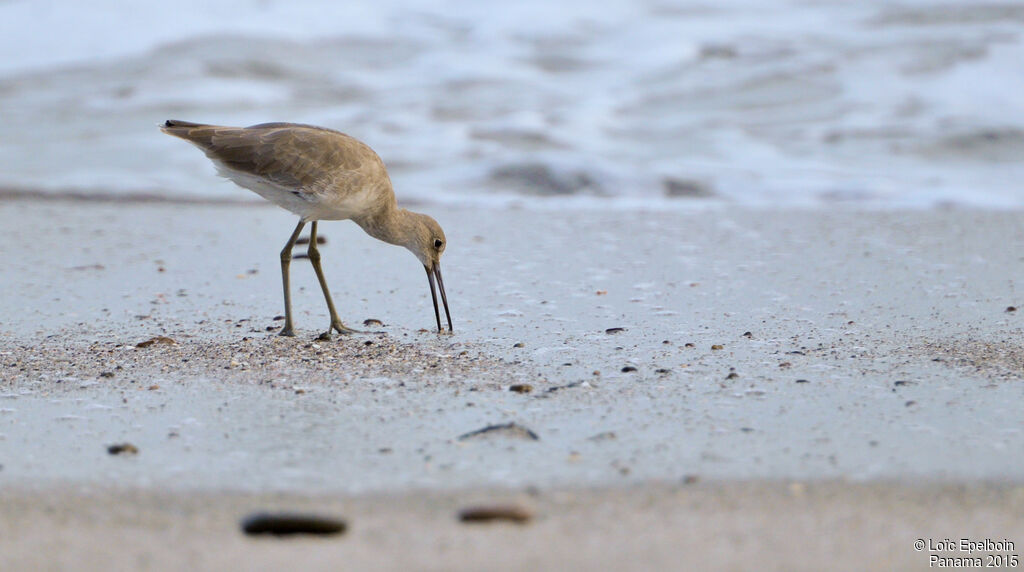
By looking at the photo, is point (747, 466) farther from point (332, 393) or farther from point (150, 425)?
point (150, 425)

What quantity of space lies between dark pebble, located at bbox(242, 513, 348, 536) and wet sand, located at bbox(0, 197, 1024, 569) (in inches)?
1.5

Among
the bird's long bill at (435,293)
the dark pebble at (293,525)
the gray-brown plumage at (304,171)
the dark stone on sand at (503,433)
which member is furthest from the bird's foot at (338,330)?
the dark pebble at (293,525)

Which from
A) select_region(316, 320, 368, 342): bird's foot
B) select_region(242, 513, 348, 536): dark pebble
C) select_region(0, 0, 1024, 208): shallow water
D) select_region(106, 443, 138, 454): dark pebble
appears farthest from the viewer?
select_region(0, 0, 1024, 208): shallow water

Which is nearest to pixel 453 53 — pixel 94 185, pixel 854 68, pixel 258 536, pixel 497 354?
pixel 854 68

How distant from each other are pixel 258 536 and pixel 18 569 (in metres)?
0.50

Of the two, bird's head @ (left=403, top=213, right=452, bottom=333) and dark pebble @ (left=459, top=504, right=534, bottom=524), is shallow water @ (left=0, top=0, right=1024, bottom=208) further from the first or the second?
dark pebble @ (left=459, top=504, right=534, bottom=524)

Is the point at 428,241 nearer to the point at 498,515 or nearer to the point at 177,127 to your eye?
the point at 177,127

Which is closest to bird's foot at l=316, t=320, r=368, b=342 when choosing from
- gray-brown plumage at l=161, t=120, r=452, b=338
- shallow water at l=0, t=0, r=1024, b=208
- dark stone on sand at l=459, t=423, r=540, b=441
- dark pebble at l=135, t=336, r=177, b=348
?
gray-brown plumage at l=161, t=120, r=452, b=338

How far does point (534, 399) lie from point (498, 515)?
109 cm

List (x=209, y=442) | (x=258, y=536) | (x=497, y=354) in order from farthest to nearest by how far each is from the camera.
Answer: (x=497, y=354) → (x=209, y=442) → (x=258, y=536)

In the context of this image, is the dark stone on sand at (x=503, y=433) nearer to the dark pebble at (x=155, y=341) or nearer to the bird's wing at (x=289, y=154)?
the dark pebble at (x=155, y=341)

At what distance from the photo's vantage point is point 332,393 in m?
3.87

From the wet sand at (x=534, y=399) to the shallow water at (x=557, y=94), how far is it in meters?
2.64

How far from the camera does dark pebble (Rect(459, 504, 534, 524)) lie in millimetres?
2674
